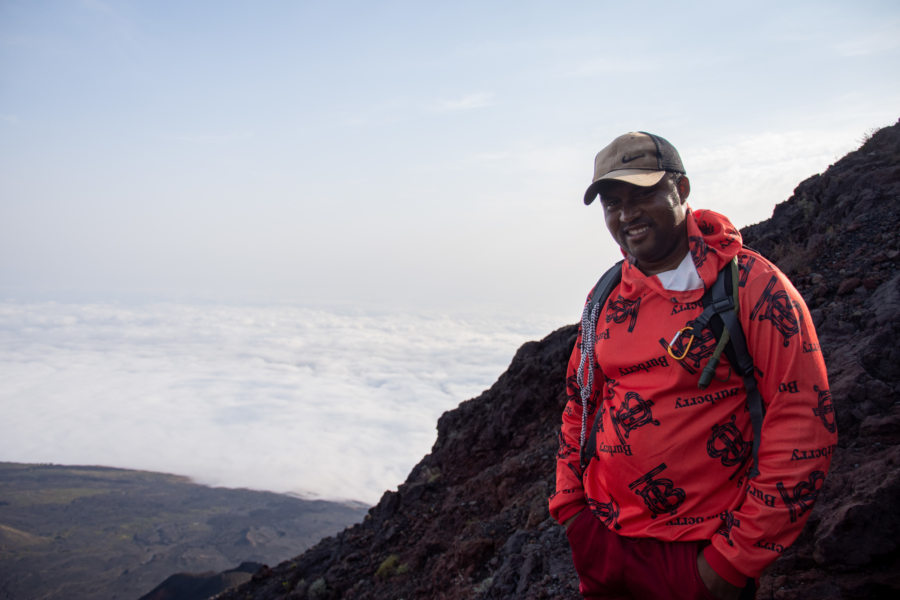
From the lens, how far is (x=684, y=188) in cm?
223

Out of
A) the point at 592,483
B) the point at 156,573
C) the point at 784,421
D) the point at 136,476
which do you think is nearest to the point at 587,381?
the point at 592,483

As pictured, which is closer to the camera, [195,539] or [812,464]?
[812,464]

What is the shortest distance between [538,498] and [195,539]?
93.7 metres

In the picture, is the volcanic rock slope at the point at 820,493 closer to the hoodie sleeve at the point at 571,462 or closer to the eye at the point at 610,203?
the hoodie sleeve at the point at 571,462

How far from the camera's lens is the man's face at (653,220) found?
83.6 inches

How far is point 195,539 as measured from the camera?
82000 millimetres

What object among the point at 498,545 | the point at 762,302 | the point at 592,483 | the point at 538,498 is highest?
the point at 762,302

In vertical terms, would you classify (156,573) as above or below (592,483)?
below

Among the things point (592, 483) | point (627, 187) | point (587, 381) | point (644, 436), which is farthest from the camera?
point (587, 381)

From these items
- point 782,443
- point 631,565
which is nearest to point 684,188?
point 782,443

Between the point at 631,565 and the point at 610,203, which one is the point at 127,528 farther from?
the point at 610,203

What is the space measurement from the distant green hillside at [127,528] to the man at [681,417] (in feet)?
264

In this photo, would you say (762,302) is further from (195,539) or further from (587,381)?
(195,539)

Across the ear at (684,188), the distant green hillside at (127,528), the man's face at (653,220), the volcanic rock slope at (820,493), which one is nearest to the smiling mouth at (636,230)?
the man's face at (653,220)
